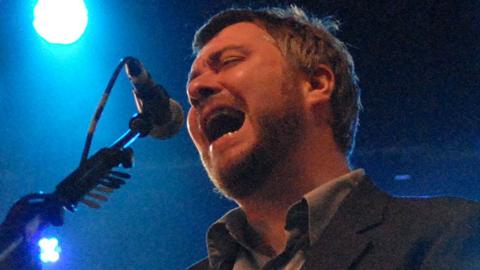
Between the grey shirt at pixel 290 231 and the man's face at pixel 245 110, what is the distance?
Answer: 0.11 metres

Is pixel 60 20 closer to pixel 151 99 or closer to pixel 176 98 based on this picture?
pixel 176 98

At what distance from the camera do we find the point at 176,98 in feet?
13.1

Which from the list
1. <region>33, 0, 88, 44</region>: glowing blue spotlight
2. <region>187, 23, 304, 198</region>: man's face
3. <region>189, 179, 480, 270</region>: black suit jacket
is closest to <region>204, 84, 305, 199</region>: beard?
<region>187, 23, 304, 198</region>: man's face

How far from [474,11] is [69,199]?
259cm

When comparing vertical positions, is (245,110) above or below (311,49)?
below

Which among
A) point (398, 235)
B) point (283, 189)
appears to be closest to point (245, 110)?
point (283, 189)

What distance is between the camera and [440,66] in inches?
148

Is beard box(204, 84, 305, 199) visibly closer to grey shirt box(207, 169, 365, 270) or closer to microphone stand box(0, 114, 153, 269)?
grey shirt box(207, 169, 365, 270)

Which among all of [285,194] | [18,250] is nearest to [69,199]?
[18,250]

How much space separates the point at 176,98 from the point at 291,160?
2435mm

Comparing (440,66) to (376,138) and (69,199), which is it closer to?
(376,138)

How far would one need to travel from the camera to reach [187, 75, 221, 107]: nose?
5.53ft

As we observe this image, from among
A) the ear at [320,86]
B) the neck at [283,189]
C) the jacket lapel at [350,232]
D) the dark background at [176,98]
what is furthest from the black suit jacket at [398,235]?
the dark background at [176,98]

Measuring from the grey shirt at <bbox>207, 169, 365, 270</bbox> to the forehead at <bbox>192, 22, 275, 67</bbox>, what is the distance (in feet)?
1.41
